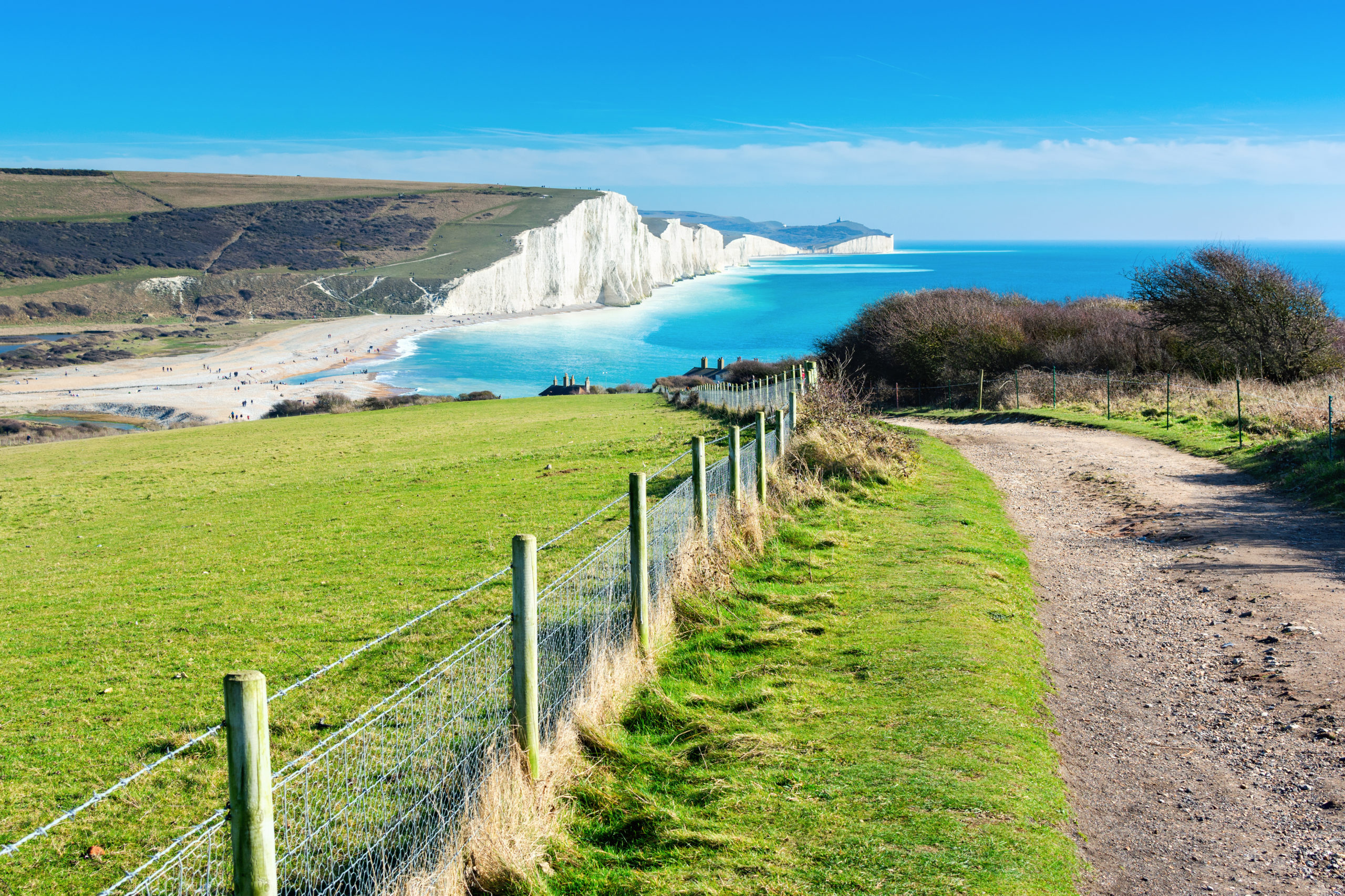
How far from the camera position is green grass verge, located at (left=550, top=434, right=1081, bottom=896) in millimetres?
4883

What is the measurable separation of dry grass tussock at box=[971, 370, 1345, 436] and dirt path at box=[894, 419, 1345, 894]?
7067 millimetres

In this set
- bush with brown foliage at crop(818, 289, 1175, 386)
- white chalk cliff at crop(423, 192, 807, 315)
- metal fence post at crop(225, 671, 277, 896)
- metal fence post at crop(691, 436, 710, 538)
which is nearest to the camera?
metal fence post at crop(225, 671, 277, 896)

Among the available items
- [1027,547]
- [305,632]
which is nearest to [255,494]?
[305,632]

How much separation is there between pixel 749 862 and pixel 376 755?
3.02 meters

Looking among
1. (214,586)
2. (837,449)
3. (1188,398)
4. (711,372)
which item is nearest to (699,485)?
(837,449)

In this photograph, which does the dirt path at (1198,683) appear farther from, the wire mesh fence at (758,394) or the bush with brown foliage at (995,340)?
the bush with brown foliage at (995,340)

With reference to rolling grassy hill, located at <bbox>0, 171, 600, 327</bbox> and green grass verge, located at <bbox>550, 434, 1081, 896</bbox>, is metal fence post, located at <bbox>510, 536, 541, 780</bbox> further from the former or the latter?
rolling grassy hill, located at <bbox>0, 171, 600, 327</bbox>

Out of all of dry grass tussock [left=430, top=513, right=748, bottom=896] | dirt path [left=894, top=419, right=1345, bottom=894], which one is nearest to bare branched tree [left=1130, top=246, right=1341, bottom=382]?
dirt path [left=894, top=419, right=1345, bottom=894]

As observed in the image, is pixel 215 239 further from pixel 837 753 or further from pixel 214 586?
pixel 837 753

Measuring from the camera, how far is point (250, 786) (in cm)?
328

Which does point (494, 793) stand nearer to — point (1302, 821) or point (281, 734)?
point (281, 734)

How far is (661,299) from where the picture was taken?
18462 centimetres

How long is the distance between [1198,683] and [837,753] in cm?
357

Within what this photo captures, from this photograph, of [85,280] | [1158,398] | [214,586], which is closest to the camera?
[214,586]
